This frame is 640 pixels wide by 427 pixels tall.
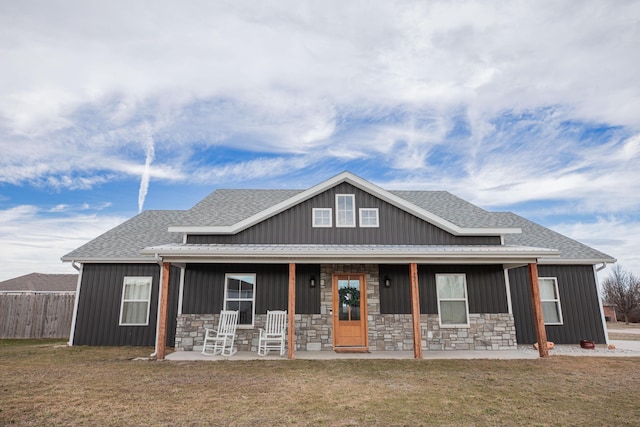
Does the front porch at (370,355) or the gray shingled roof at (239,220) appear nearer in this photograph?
the front porch at (370,355)

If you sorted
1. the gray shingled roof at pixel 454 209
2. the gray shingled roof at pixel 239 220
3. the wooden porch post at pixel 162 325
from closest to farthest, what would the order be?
the wooden porch post at pixel 162 325 < the gray shingled roof at pixel 239 220 < the gray shingled roof at pixel 454 209

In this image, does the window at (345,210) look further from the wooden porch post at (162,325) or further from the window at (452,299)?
the wooden porch post at (162,325)

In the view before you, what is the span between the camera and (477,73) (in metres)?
11.7

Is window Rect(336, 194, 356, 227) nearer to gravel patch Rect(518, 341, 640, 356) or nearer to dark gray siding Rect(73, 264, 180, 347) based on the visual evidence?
dark gray siding Rect(73, 264, 180, 347)

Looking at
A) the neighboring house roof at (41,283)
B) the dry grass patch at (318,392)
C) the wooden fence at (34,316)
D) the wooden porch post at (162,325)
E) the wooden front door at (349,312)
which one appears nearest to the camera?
the dry grass patch at (318,392)

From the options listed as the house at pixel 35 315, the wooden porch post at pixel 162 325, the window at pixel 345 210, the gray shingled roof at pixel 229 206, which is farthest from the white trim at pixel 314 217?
the house at pixel 35 315

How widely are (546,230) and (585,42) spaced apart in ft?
19.6

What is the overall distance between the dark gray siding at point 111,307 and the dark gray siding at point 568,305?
32.6ft

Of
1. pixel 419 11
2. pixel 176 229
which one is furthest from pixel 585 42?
pixel 176 229

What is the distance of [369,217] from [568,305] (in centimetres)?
648

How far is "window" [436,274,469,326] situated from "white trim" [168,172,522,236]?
4.33ft

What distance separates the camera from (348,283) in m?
10.3

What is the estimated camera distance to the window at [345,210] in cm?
1075

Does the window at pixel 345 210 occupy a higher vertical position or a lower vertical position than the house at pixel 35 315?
higher
